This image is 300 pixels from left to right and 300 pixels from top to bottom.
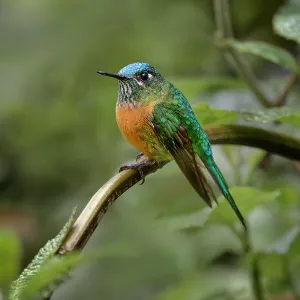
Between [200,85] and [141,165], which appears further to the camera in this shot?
[200,85]

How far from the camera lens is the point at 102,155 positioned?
279 cm

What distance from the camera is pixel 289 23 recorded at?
1.42 m

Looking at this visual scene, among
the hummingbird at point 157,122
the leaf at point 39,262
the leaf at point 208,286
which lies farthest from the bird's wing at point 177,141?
the leaf at point 208,286

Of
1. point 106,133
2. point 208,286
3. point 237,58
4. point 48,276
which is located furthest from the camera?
point 106,133

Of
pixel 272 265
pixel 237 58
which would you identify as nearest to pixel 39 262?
pixel 272 265

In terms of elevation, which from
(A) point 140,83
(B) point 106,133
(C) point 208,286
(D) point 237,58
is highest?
(B) point 106,133

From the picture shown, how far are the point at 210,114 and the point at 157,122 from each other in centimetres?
8

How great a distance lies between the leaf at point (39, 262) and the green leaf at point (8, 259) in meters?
0.02

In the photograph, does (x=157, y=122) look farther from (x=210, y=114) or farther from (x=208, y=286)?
(x=208, y=286)

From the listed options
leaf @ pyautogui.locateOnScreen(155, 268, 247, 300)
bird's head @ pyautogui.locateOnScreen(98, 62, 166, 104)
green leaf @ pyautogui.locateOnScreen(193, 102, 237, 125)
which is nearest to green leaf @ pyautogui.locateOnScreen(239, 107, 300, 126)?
green leaf @ pyautogui.locateOnScreen(193, 102, 237, 125)

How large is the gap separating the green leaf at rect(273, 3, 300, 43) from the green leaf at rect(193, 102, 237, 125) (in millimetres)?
340

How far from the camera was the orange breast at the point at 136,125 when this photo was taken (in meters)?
1.02

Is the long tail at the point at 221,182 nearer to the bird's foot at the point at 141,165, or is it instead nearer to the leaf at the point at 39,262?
the bird's foot at the point at 141,165

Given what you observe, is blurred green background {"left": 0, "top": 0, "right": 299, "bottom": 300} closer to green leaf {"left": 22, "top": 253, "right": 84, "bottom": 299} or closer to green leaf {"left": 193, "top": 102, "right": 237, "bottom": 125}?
green leaf {"left": 193, "top": 102, "right": 237, "bottom": 125}
